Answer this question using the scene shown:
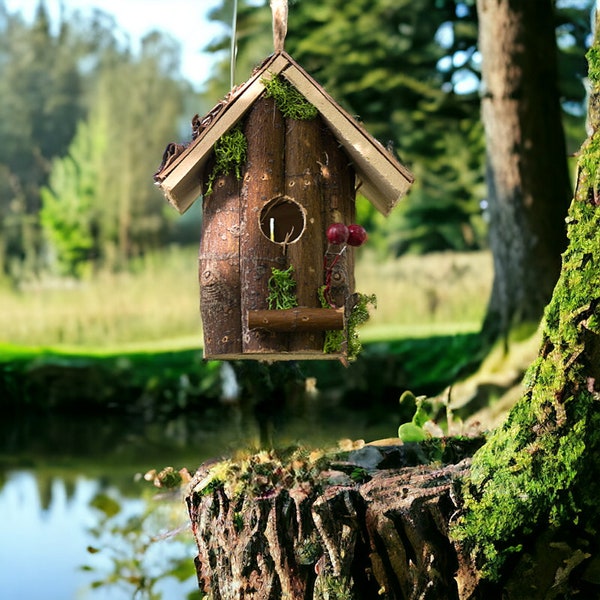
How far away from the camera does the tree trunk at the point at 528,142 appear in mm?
5391

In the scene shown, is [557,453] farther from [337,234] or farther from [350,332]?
[337,234]

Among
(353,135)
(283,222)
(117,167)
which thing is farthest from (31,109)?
(353,135)

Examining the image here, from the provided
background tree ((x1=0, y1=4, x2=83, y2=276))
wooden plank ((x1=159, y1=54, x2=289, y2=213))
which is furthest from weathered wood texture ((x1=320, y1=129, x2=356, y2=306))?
background tree ((x1=0, y1=4, x2=83, y2=276))

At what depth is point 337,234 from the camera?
246cm

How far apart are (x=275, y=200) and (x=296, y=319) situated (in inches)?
14.3

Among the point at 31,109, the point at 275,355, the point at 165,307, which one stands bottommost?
the point at 275,355

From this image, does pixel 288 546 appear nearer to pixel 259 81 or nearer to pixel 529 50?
pixel 259 81

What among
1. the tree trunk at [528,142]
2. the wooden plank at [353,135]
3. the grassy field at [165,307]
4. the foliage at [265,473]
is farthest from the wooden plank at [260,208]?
the grassy field at [165,307]

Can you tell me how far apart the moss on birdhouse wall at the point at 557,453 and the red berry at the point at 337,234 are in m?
0.62

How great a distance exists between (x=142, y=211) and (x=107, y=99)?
129 cm

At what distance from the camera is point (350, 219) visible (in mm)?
2646

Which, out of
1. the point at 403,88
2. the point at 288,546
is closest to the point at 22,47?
the point at 403,88

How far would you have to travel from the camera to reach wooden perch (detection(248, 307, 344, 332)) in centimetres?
241

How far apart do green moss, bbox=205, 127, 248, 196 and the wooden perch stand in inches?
16.9
